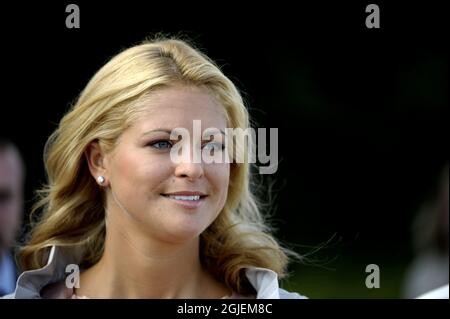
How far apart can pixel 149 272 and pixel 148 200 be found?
0.29m

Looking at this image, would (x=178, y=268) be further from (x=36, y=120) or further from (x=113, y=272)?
(x=36, y=120)

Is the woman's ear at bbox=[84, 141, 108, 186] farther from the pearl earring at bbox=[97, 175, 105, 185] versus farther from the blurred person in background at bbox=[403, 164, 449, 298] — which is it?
the blurred person in background at bbox=[403, 164, 449, 298]

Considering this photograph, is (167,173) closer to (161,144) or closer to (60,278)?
(161,144)

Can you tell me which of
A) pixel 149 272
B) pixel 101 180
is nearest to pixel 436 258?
pixel 149 272

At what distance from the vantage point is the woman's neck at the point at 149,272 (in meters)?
2.55

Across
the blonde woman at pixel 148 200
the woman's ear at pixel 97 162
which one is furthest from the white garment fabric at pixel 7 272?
the woman's ear at pixel 97 162

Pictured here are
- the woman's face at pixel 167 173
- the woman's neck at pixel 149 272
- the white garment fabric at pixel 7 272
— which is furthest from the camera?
the white garment fabric at pixel 7 272

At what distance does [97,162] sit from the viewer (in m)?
2.64

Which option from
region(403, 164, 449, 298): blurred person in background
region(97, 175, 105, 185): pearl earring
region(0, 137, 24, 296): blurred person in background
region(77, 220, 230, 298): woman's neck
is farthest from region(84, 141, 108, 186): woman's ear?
region(403, 164, 449, 298): blurred person in background

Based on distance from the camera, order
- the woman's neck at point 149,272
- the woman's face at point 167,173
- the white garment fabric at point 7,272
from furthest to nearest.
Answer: the white garment fabric at point 7,272
the woman's neck at point 149,272
the woman's face at point 167,173

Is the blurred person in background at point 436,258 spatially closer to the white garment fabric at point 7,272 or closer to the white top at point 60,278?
the white top at point 60,278

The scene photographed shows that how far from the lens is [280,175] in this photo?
6047 mm

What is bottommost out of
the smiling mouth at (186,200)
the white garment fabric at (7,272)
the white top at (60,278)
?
the white top at (60,278)

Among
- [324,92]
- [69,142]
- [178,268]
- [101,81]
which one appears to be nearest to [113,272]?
[178,268]
